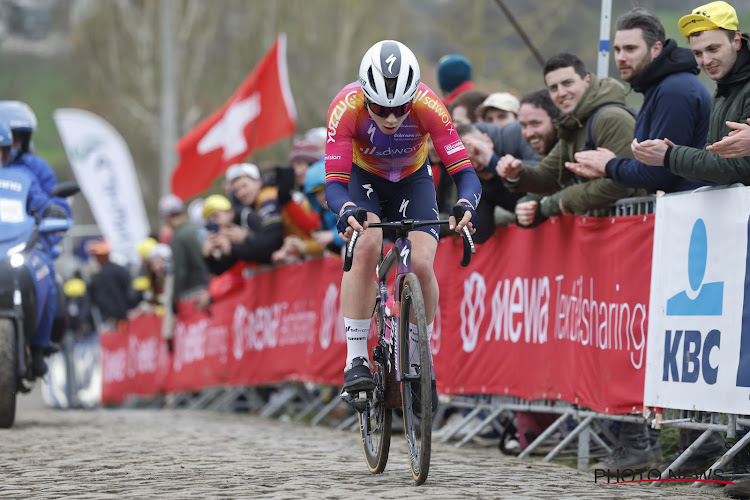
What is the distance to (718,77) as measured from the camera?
7.19 metres

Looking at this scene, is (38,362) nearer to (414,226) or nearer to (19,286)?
(19,286)

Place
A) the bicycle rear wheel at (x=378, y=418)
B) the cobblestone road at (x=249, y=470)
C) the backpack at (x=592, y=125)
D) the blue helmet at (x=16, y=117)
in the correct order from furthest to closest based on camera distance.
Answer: the blue helmet at (x=16, y=117) < the backpack at (x=592, y=125) < the bicycle rear wheel at (x=378, y=418) < the cobblestone road at (x=249, y=470)

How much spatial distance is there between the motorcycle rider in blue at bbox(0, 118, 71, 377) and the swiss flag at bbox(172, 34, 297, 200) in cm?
527

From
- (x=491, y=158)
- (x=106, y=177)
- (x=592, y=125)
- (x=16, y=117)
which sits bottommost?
(x=491, y=158)

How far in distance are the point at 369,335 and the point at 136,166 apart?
49452 mm

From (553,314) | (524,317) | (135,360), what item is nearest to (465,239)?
(553,314)

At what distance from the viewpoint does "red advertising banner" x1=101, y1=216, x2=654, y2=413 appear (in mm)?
8109

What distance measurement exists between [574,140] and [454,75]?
3059 millimetres

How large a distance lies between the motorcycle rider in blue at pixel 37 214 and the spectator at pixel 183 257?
5575 millimetres

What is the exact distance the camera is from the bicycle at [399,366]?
22.3 feet

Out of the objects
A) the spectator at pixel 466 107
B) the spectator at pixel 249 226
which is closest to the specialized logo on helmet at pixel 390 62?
the spectator at pixel 466 107

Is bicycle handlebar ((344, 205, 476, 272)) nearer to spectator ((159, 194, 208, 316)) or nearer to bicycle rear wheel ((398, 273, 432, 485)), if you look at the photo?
bicycle rear wheel ((398, 273, 432, 485))

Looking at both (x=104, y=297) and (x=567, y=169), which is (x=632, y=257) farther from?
(x=104, y=297)

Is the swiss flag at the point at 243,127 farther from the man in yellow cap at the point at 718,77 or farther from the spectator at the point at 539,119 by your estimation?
the man in yellow cap at the point at 718,77
